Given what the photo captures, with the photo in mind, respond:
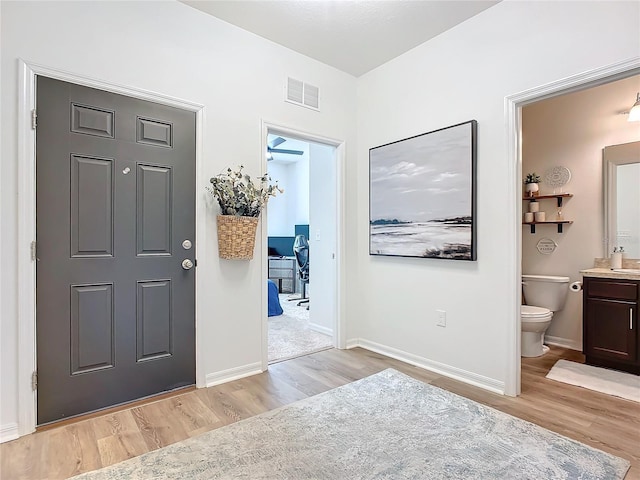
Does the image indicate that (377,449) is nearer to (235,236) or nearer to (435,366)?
(435,366)

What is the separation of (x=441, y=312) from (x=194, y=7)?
300cm

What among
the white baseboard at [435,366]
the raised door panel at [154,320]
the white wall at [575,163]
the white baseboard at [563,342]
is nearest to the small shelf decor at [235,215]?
the raised door panel at [154,320]

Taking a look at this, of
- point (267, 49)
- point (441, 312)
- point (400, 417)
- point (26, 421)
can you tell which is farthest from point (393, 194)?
point (26, 421)

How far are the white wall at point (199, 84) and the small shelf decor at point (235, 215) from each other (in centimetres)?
9

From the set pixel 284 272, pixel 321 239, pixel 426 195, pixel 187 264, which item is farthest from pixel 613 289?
pixel 284 272

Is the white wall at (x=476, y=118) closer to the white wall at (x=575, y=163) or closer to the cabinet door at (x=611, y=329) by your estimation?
the cabinet door at (x=611, y=329)

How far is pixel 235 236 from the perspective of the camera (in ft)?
8.51

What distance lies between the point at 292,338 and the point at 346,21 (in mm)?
3046

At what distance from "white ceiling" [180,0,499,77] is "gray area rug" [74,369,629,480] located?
9.12ft

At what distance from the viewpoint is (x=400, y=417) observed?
2135 millimetres

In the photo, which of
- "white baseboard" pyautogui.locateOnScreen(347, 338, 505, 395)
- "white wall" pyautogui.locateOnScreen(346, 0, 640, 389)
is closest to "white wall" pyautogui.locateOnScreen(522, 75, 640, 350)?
"white wall" pyautogui.locateOnScreen(346, 0, 640, 389)

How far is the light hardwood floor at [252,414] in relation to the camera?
1.76 metres

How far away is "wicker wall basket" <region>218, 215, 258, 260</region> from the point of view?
258 cm

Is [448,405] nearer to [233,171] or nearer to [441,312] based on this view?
[441,312]
